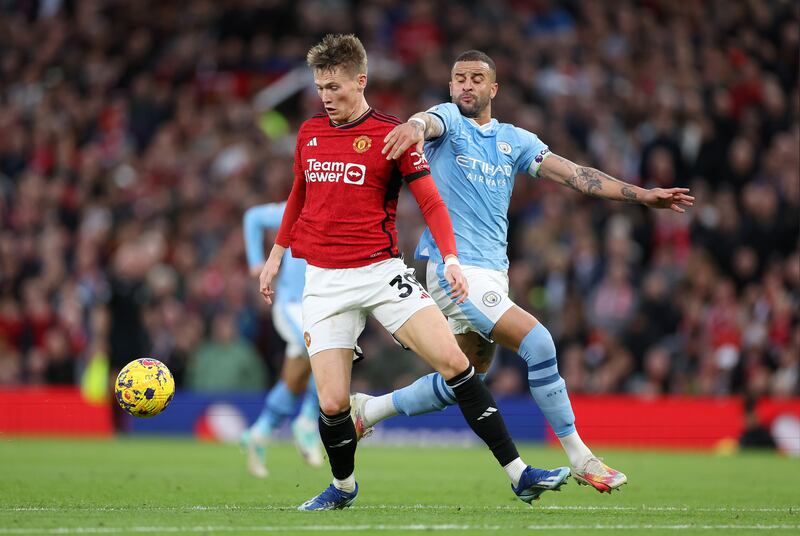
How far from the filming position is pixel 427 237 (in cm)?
898

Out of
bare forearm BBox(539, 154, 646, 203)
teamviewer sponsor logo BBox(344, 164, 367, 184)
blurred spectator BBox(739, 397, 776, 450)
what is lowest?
blurred spectator BBox(739, 397, 776, 450)

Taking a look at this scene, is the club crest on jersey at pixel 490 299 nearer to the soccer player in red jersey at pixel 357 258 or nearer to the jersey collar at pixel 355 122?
the soccer player in red jersey at pixel 357 258

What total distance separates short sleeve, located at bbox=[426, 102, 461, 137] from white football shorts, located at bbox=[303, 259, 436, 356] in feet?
3.78

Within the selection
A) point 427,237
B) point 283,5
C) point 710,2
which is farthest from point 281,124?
point 427,237

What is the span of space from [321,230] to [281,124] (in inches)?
602

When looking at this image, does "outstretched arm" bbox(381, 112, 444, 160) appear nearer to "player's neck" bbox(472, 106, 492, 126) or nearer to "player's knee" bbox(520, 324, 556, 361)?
"player's neck" bbox(472, 106, 492, 126)

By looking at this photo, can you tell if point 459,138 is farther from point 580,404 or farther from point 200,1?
point 200,1

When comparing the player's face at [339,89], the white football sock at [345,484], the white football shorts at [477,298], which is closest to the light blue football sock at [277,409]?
the white football shorts at [477,298]

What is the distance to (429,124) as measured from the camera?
8422 mm

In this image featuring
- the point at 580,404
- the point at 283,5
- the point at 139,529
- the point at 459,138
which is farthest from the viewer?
the point at 283,5

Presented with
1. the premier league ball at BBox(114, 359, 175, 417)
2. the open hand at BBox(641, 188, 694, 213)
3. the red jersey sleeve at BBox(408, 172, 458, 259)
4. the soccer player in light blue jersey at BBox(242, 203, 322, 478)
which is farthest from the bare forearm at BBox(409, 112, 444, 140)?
the soccer player in light blue jersey at BBox(242, 203, 322, 478)

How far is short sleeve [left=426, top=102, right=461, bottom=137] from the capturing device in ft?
28.4

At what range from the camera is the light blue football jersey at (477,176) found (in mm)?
8820

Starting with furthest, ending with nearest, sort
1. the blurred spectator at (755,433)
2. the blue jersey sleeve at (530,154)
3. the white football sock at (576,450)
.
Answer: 1. the blurred spectator at (755,433)
2. the blue jersey sleeve at (530,154)
3. the white football sock at (576,450)
